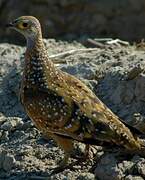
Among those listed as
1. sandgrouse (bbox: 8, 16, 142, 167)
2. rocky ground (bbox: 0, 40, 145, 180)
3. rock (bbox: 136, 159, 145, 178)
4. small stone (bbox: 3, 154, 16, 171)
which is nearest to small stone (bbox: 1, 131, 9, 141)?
rocky ground (bbox: 0, 40, 145, 180)

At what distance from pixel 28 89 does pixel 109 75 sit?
1.76 meters

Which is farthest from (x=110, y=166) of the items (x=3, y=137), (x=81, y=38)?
(x=81, y=38)

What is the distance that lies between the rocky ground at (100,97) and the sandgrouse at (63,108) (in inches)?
10.7

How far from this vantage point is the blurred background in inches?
591

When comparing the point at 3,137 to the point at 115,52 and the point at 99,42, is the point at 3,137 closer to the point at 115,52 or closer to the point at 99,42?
the point at 115,52

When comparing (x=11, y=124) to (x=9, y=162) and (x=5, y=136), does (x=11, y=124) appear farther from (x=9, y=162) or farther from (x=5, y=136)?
(x=9, y=162)

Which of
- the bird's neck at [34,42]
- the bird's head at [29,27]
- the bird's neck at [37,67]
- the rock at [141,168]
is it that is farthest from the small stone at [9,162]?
the rock at [141,168]

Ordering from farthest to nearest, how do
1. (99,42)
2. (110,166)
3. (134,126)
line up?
(99,42), (134,126), (110,166)

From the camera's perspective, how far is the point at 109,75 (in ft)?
31.7

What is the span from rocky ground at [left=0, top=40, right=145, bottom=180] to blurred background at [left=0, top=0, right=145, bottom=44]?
3689 mm

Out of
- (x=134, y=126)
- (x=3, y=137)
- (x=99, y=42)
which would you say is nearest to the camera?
(x=134, y=126)

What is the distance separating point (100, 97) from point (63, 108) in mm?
1602

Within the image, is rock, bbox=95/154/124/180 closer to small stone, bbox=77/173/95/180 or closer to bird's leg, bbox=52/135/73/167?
small stone, bbox=77/173/95/180

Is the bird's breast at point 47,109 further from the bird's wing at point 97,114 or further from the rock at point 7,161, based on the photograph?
the rock at point 7,161
